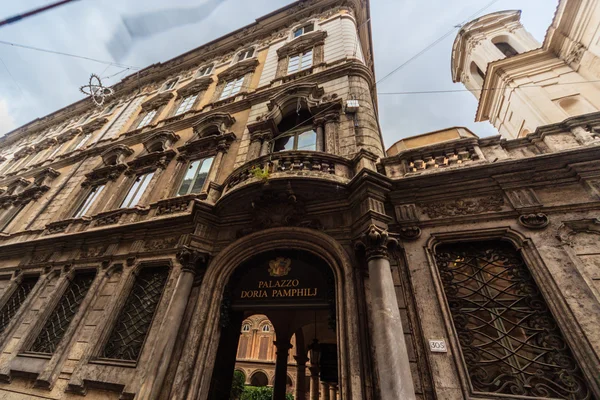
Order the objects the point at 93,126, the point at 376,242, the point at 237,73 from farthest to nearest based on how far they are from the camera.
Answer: the point at 93,126
the point at 237,73
the point at 376,242

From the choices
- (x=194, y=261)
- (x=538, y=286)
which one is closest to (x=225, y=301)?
(x=194, y=261)

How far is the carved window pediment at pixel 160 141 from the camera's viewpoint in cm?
1020

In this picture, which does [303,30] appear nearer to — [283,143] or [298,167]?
[283,143]

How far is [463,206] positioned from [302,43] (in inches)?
424

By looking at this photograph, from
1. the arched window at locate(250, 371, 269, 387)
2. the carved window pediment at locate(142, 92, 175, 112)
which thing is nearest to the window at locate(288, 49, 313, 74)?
the carved window pediment at locate(142, 92, 175, 112)

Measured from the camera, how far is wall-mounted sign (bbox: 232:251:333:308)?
4.86 meters

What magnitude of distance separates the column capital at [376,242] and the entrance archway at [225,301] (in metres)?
0.56

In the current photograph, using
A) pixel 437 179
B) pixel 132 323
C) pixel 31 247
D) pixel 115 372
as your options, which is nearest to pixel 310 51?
pixel 437 179

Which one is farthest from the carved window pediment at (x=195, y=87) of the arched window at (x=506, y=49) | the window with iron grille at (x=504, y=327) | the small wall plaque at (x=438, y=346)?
the arched window at (x=506, y=49)

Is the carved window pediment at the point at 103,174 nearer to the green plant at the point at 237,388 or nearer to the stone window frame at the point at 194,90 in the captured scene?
the stone window frame at the point at 194,90

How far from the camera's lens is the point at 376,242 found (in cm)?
407

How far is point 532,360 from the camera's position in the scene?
312cm

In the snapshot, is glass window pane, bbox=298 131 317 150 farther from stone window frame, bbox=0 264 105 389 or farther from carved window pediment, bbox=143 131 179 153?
stone window frame, bbox=0 264 105 389

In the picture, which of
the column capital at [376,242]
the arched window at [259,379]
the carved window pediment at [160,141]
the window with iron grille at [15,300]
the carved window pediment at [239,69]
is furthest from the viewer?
the arched window at [259,379]
